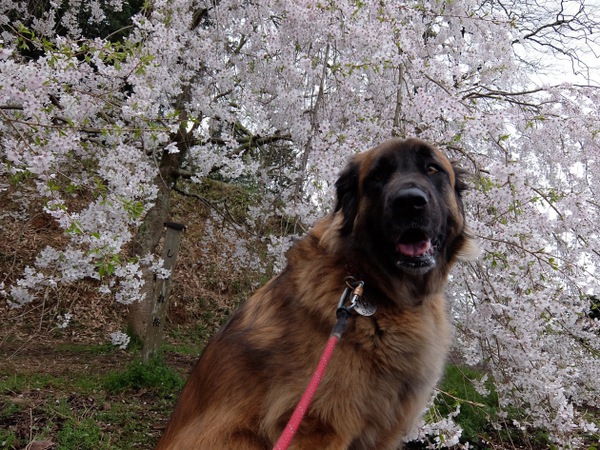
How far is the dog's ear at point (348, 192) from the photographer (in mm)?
2732

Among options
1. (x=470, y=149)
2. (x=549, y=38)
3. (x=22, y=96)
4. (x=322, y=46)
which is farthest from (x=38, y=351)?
(x=549, y=38)

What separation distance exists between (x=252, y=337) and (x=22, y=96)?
2.35 m

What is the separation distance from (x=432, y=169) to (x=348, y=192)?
1.62 feet

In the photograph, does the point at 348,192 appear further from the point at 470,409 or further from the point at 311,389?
the point at 470,409

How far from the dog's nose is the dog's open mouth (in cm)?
14

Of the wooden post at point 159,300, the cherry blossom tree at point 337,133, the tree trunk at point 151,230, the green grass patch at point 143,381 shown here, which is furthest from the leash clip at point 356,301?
the tree trunk at point 151,230

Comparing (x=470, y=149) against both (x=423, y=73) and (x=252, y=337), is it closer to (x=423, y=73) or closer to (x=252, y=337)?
(x=423, y=73)

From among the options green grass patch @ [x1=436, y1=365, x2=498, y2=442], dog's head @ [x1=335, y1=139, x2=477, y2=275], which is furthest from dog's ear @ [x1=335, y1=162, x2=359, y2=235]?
green grass patch @ [x1=436, y1=365, x2=498, y2=442]

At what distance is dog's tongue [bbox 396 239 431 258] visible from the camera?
8.09 feet

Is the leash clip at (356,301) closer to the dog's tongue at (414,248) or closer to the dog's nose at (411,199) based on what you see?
the dog's tongue at (414,248)

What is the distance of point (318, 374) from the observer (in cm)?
192

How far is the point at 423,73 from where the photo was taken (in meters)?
4.59

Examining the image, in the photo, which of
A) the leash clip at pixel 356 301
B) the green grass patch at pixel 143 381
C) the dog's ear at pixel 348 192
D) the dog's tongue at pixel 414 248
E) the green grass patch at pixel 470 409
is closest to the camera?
the leash clip at pixel 356 301

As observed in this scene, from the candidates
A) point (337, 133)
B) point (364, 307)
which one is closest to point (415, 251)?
point (364, 307)
